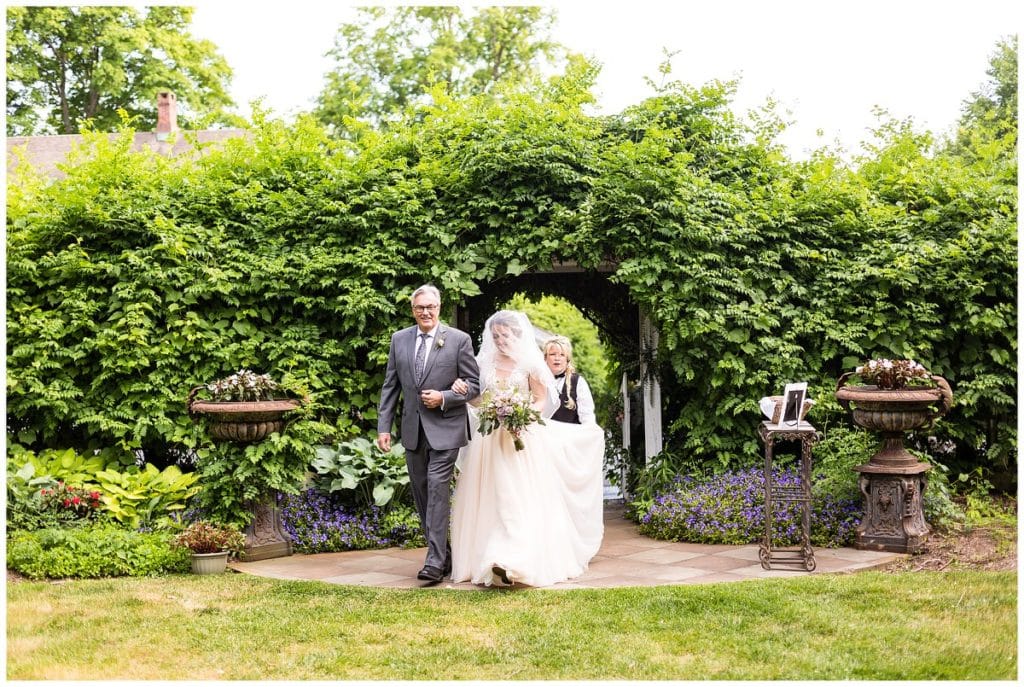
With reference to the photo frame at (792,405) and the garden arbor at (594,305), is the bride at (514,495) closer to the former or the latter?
the photo frame at (792,405)

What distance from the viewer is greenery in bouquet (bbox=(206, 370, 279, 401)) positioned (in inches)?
274

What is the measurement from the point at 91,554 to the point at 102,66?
16994mm

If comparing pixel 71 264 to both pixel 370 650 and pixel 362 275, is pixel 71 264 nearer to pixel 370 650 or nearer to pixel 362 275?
pixel 362 275

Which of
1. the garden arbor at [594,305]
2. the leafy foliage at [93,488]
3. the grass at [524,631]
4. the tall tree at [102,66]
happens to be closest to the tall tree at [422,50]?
the tall tree at [102,66]

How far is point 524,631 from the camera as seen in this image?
15.9 feet

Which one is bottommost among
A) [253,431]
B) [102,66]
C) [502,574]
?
[502,574]

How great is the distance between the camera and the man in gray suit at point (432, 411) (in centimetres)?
608

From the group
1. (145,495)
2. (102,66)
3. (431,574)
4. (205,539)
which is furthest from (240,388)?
(102,66)

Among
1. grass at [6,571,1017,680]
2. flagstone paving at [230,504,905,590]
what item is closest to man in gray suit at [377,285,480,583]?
flagstone paving at [230,504,905,590]

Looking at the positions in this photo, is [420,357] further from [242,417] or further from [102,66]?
[102,66]

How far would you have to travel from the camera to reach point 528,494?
6059mm

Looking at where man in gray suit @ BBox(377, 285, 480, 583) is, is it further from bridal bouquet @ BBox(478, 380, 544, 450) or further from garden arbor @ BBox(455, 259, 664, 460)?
garden arbor @ BBox(455, 259, 664, 460)

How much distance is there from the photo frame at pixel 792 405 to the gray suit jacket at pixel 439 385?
6.59 feet

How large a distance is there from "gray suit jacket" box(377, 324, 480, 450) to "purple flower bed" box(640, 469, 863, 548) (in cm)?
219
